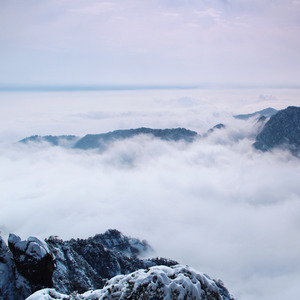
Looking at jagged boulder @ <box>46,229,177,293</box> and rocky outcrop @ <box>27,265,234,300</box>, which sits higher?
rocky outcrop @ <box>27,265,234,300</box>

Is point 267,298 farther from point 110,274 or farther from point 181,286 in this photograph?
point 181,286

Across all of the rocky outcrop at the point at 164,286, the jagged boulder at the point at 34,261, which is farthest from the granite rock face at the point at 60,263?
the rocky outcrop at the point at 164,286

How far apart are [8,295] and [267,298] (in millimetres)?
211829

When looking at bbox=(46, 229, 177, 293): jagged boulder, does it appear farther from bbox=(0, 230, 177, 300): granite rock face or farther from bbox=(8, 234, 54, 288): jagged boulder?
bbox=(8, 234, 54, 288): jagged boulder

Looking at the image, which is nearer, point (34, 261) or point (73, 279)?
point (34, 261)

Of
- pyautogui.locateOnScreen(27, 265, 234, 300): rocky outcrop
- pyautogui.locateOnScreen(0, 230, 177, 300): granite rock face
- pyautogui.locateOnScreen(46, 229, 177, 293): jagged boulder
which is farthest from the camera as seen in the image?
pyautogui.locateOnScreen(46, 229, 177, 293): jagged boulder

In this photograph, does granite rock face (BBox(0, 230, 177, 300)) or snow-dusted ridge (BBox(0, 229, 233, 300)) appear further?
granite rock face (BBox(0, 230, 177, 300))

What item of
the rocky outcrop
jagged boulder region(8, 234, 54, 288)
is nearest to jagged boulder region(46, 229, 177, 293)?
jagged boulder region(8, 234, 54, 288)

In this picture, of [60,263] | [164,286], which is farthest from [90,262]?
[164,286]

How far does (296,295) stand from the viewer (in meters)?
196

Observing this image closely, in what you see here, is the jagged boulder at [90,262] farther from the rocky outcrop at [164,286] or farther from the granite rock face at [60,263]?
the rocky outcrop at [164,286]

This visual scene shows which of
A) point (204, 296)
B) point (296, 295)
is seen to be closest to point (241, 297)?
point (296, 295)

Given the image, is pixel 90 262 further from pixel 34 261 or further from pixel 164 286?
pixel 164 286

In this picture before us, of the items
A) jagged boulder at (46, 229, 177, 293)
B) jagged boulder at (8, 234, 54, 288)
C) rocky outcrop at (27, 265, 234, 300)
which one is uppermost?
rocky outcrop at (27, 265, 234, 300)
